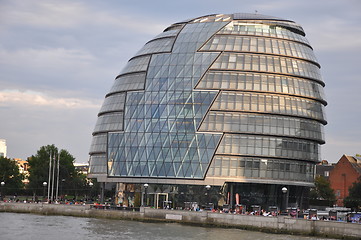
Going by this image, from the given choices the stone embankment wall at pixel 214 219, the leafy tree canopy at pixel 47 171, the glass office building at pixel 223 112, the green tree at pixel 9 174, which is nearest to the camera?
the stone embankment wall at pixel 214 219

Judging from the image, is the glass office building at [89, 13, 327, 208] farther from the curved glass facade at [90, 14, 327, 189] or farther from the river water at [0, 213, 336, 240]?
the river water at [0, 213, 336, 240]

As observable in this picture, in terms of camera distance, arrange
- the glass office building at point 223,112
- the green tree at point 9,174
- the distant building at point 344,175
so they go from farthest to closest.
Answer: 1. the green tree at point 9,174
2. the distant building at point 344,175
3. the glass office building at point 223,112

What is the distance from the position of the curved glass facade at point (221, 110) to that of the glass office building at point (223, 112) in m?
0.15

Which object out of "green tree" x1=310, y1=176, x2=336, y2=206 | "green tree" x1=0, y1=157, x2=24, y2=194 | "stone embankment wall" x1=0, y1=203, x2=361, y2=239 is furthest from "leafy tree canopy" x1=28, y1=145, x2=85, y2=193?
"green tree" x1=310, y1=176, x2=336, y2=206

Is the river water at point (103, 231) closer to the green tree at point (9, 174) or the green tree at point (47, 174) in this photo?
the green tree at point (47, 174)

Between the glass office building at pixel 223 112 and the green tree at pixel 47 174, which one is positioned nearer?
the glass office building at pixel 223 112

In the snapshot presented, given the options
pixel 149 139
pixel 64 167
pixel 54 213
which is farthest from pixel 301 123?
pixel 64 167

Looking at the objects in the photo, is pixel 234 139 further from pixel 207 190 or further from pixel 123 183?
pixel 123 183

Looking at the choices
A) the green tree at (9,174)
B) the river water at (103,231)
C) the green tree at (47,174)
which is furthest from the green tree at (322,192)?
the river water at (103,231)

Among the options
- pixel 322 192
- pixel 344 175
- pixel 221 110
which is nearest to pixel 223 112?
pixel 221 110

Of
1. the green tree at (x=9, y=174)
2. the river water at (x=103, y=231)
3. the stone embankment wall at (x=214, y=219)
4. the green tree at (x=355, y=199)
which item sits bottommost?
the river water at (x=103, y=231)

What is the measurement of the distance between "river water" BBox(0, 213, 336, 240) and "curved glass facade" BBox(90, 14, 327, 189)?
60.6ft

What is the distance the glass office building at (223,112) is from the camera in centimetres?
11125

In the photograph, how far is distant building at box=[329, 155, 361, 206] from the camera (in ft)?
556
